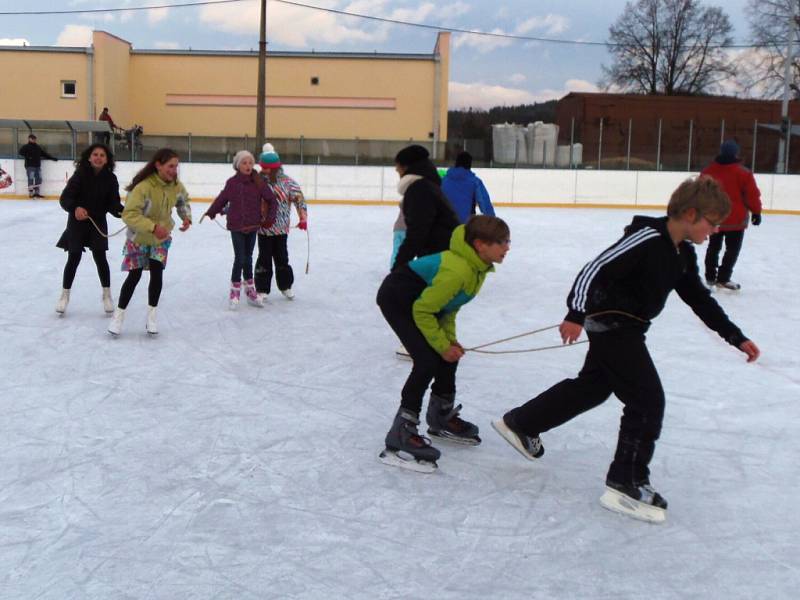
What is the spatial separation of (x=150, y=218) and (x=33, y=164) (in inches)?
510

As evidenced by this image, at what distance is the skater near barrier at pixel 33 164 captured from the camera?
17406 millimetres

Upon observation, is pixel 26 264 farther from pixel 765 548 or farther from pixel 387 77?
pixel 387 77

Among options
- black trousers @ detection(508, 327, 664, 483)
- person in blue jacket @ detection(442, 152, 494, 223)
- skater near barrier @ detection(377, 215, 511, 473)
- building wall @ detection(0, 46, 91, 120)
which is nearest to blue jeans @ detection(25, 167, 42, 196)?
person in blue jacket @ detection(442, 152, 494, 223)

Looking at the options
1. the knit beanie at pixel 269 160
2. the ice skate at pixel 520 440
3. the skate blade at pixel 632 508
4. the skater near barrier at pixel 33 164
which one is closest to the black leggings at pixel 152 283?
the knit beanie at pixel 269 160

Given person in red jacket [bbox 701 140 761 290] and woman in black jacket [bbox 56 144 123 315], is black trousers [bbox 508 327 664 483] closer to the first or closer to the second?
woman in black jacket [bbox 56 144 123 315]

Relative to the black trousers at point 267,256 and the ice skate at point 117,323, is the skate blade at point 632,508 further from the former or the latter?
the black trousers at point 267,256

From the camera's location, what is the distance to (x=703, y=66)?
44062mm

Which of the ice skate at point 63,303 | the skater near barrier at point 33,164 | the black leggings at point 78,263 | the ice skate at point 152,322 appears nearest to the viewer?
the ice skate at point 152,322

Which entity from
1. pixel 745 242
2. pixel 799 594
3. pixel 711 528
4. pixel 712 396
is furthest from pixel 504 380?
pixel 745 242

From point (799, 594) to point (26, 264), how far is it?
799 centimetres

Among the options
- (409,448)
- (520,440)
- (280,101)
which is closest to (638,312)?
(520,440)

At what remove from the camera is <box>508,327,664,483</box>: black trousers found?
3215 millimetres

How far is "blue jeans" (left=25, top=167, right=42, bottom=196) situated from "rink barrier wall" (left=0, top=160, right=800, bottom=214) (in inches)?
15.1

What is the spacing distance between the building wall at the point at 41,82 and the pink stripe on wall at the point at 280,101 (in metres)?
3.12
